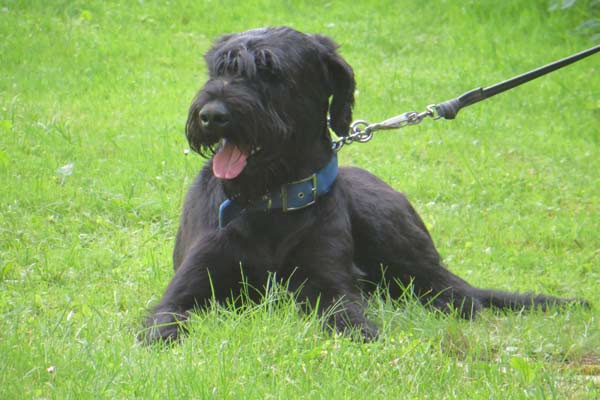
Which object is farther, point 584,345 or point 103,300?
point 103,300

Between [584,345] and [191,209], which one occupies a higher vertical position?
[191,209]

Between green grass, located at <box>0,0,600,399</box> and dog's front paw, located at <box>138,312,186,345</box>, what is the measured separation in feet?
0.52

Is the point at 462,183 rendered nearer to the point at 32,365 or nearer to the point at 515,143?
the point at 515,143

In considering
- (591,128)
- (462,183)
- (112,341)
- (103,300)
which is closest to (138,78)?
(462,183)

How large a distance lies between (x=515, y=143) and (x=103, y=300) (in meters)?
5.32

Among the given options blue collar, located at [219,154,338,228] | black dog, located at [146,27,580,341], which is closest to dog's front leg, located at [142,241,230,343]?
black dog, located at [146,27,580,341]

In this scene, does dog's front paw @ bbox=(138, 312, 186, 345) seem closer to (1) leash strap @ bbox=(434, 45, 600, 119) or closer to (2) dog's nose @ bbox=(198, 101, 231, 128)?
(2) dog's nose @ bbox=(198, 101, 231, 128)

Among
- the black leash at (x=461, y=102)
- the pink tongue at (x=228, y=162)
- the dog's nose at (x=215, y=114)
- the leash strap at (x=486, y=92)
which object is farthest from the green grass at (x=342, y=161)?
the leash strap at (x=486, y=92)

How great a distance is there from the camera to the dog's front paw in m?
4.39

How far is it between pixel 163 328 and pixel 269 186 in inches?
33.0

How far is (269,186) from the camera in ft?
15.6

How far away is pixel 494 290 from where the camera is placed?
5.81 m

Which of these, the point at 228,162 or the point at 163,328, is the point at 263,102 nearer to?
the point at 228,162

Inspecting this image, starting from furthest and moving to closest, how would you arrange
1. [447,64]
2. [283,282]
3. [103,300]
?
[447,64] < [103,300] < [283,282]
